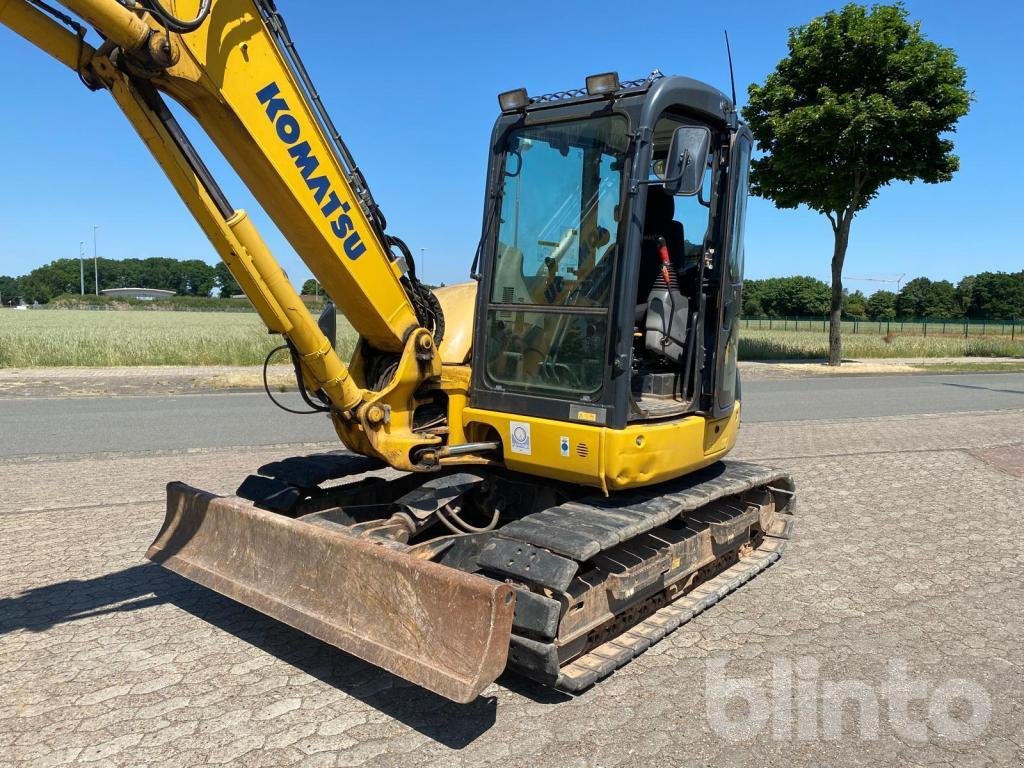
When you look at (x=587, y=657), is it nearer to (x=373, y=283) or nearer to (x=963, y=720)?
(x=963, y=720)

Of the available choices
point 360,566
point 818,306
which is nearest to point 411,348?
point 360,566

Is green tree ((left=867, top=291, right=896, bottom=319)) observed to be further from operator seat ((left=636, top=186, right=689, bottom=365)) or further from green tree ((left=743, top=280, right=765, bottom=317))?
operator seat ((left=636, top=186, right=689, bottom=365))

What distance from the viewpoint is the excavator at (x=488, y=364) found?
11.3ft

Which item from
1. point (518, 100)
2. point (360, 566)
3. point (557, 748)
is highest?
point (518, 100)

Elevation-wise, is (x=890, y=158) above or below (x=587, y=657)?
above

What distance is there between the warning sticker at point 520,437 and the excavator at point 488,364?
0.01 metres

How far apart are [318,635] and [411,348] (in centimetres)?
163

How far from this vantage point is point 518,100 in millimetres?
4410

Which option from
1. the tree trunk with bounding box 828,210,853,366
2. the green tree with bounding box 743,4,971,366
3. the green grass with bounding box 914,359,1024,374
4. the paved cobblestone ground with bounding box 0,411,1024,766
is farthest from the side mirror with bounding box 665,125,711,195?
the green grass with bounding box 914,359,1024,374

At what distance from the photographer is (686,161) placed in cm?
377

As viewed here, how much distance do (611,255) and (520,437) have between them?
3.54 feet

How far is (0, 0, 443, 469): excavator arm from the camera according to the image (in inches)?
131

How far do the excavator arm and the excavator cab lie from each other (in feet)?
1.58

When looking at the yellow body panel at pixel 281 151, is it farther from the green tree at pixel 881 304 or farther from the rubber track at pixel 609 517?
the green tree at pixel 881 304
